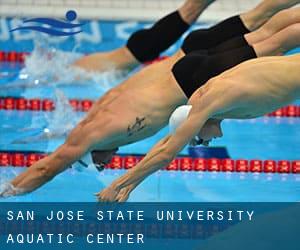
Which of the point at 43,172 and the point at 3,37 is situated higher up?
the point at 3,37

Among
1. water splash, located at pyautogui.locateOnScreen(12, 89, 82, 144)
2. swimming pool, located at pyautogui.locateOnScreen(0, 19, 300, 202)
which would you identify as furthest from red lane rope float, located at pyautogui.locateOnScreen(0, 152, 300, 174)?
water splash, located at pyautogui.locateOnScreen(12, 89, 82, 144)

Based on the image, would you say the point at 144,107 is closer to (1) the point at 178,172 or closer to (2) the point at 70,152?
(2) the point at 70,152

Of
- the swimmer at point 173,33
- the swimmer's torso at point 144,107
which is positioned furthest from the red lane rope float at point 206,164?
the swimmer's torso at point 144,107

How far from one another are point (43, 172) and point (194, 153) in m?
1.10

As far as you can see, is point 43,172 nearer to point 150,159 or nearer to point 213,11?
point 150,159

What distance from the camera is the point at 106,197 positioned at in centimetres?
390

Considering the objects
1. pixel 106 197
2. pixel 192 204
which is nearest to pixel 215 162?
pixel 192 204

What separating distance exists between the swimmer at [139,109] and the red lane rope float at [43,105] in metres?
1.44

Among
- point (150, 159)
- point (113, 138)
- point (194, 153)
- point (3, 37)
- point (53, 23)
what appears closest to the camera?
point (150, 159)

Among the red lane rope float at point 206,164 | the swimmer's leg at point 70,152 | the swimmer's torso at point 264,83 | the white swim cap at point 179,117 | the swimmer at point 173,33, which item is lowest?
the red lane rope float at point 206,164

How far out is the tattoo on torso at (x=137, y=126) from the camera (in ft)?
14.3

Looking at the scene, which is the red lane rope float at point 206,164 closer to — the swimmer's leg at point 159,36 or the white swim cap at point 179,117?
the swimmer's leg at point 159,36

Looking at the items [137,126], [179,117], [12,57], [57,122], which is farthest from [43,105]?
[179,117]

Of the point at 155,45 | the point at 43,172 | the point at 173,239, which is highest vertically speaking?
the point at 155,45
